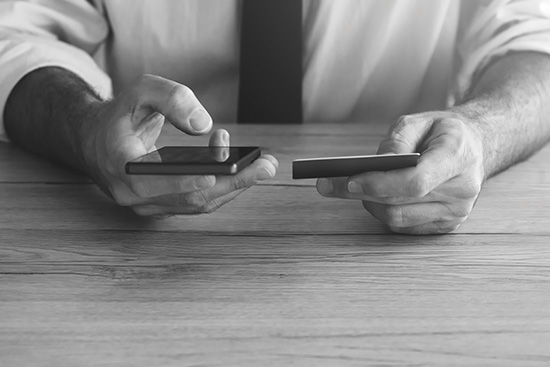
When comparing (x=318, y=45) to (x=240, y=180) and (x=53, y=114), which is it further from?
(x=240, y=180)

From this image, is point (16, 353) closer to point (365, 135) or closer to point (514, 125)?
point (514, 125)

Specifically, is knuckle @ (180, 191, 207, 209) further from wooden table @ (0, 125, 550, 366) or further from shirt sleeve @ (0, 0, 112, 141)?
shirt sleeve @ (0, 0, 112, 141)

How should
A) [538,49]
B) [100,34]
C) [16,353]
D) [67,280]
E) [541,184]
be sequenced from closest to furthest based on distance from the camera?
[16,353] → [67,280] → [541,184] → [538,49] → [100,34]

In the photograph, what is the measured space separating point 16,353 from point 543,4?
1117mm

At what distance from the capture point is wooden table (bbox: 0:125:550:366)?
0.47 metres

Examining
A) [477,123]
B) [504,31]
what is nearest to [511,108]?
[477,123]

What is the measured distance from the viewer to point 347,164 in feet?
2.13

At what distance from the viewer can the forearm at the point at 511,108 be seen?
3.04ft

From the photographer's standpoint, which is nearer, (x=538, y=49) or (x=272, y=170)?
(x=272, y=170)

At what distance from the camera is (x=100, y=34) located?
1.47 metres

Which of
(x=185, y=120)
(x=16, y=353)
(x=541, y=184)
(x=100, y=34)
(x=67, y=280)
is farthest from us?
(x=100, y=34)

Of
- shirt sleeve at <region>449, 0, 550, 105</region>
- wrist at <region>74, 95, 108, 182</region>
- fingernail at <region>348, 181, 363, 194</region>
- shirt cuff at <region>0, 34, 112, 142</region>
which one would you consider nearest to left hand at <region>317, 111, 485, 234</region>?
A: fingernail at <region>348, 181, 363, 194</region>

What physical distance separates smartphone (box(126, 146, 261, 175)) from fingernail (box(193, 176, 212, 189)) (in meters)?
0.02

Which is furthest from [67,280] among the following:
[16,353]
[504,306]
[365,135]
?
[365,135]
